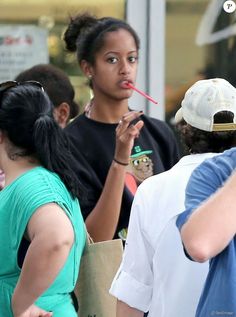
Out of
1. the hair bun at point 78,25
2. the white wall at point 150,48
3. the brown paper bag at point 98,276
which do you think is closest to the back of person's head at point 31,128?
the brown paper bag at point 98,276

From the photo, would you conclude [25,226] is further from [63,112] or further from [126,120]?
[63,112]

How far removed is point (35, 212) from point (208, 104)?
633 mm

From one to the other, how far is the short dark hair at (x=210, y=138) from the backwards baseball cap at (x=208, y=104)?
0.05ft

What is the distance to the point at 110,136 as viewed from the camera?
3.58m

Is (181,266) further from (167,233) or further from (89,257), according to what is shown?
(89,257)

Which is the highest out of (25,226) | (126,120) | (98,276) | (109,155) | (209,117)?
(209,117)

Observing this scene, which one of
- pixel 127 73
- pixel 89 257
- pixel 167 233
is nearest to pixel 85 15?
pixel 127 73

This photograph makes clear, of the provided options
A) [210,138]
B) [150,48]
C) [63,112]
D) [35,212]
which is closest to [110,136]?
[63,112]

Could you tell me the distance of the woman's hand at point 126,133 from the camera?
3.28m

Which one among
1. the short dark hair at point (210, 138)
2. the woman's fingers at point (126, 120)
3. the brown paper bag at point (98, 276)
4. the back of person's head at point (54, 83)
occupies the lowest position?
the brown paper bag at point (98, 276)

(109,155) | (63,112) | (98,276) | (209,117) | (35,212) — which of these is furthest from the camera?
(63,112)

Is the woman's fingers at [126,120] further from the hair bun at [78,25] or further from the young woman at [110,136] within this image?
the hair bun at [78,25]

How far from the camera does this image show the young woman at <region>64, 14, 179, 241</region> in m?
3.36

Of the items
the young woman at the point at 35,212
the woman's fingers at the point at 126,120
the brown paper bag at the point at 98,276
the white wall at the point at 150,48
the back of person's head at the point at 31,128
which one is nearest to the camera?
the young woman at the point at 35,212
